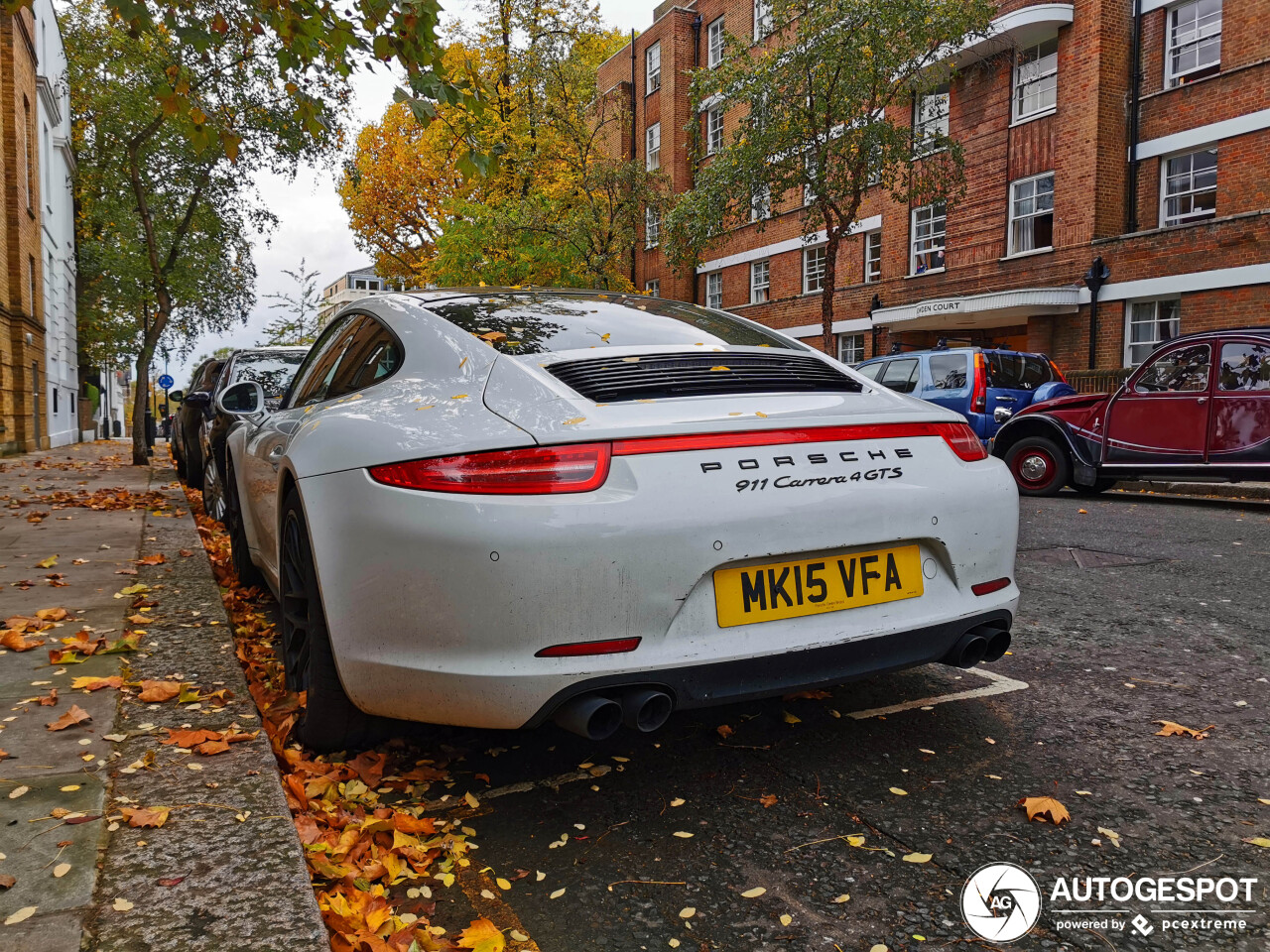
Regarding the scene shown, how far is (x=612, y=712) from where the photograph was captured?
7.65ft

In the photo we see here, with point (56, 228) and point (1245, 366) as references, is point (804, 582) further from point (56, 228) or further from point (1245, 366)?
point (56, 228)

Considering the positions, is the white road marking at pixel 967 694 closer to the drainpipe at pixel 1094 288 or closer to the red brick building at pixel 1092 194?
the red brick building at pixel 1092 194

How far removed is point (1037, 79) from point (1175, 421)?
14.5 metres

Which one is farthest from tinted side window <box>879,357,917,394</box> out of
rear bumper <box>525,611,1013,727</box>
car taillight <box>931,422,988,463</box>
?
rear bumper <box>525,611,1013,727</box>

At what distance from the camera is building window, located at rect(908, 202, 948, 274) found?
2397 centimetres

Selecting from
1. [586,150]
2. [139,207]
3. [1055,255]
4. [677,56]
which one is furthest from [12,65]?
[1055,255]

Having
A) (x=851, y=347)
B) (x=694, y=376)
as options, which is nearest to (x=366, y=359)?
(x=694, y=376)

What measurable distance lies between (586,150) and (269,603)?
2204cm

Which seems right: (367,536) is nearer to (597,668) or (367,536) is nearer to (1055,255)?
(597,668)

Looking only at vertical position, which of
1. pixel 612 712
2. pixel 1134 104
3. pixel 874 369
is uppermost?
pixel 1134 104

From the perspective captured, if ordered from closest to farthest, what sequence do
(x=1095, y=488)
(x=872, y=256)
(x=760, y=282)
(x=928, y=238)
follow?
(x=1095, y=488) < (x=928, y=238) < (x=872, y=256) < (x=760, y=282)

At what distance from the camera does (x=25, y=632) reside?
4023 mm

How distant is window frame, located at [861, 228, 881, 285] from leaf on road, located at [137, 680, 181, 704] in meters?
24.9

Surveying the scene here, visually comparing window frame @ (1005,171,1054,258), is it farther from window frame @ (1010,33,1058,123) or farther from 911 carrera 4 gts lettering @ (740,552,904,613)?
911 carrera 4 gts lettering @ (740,552,904,613)
